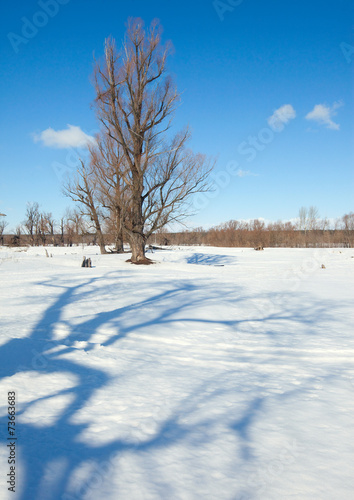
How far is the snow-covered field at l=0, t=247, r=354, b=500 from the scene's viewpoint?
6.48 feet

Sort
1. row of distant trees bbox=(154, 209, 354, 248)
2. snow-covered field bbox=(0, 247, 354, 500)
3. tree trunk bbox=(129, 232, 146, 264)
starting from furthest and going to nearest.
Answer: row of distant trees bbox=(154, 209, 354, 248)
tree trunk bbox=(129, 232, 146, 264)
snow-covered field bbox=(0, 247, 354, 500)

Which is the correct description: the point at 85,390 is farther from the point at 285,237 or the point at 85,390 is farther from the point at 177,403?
the point at 285,237

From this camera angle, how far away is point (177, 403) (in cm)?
290

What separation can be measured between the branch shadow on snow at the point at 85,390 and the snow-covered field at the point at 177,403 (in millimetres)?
12

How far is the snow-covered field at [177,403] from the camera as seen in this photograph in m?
1.97

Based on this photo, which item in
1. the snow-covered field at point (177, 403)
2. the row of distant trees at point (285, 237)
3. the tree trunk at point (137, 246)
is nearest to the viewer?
the snow-covered field at point (177, 403)

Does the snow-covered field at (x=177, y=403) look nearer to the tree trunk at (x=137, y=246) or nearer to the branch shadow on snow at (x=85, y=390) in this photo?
the branch shadow on snow at (x=85, y=390)

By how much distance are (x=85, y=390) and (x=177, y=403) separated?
96cm

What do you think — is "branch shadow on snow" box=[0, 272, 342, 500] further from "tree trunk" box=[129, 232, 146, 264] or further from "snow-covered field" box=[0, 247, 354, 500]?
"tree trunk" box=[129, 232, 146, 264]

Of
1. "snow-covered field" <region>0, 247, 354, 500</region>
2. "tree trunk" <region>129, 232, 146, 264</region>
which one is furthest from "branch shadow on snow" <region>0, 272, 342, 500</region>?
"tree trunk" <region>129, 232, 146, 264</region>

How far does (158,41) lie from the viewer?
1485 centimetres

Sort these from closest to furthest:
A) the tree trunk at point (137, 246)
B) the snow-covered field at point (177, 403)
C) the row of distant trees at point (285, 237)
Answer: the snow-covered field at point (177, 403) → the tree trunk at point (137, 246) → the row of distant trees at point (285, 237)

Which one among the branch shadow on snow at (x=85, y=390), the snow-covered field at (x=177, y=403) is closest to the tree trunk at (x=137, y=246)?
the branch shadow on snow at (x=85, y=390)

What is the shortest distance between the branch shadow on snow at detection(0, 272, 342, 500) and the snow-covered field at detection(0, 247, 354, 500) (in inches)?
0.5
